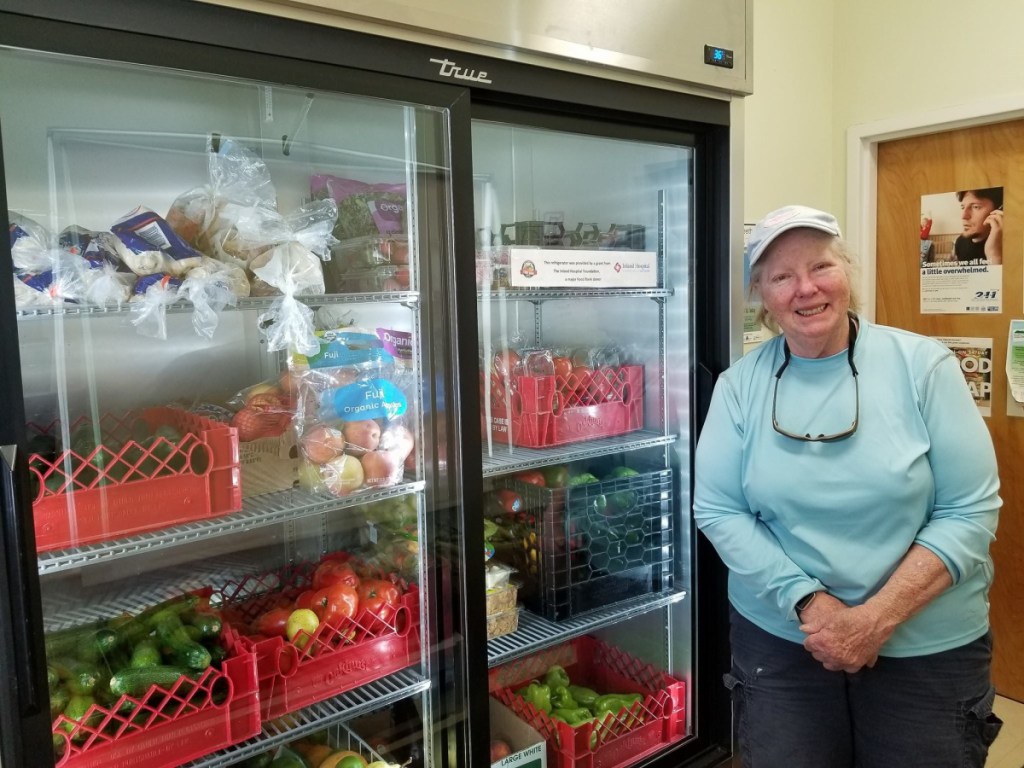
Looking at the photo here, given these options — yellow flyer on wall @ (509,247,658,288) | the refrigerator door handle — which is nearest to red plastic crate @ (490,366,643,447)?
yellow flyer on wall @ (509,247,658,288)

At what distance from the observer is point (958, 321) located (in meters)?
3.17

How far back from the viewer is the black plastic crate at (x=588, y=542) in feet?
7.13

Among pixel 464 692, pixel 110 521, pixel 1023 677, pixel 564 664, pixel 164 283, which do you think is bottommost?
pixel 1023 677

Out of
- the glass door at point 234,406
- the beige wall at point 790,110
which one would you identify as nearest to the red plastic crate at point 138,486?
the glass door at point 234,406

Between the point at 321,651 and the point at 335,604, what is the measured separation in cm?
11

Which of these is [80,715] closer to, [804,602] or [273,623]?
[273,623]

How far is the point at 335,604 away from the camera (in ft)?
5.78

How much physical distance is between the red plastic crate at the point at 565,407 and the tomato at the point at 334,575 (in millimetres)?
552

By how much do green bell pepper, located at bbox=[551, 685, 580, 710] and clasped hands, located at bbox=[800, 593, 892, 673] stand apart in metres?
0.85

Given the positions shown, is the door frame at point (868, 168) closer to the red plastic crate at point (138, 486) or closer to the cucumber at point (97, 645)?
the red plastic crate at point (138, 486)

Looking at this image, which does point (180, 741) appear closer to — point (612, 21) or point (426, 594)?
point (426, 594)

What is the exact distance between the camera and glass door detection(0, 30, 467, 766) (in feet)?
4.73

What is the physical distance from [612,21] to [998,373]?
225cm

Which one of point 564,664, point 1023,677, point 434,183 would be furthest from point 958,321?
point 434,183
